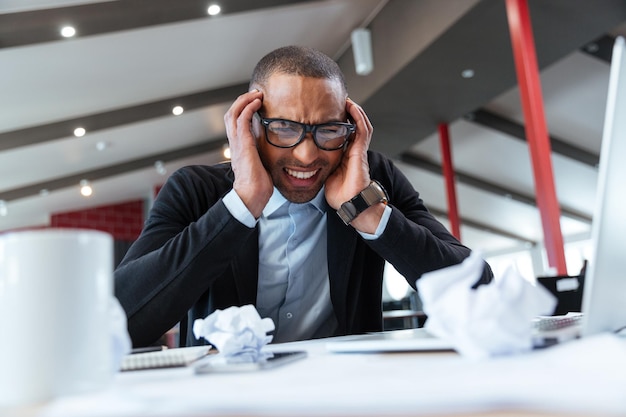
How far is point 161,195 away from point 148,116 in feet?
17.5

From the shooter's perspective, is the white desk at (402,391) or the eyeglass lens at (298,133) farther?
the eyeglass lens at (298,133)

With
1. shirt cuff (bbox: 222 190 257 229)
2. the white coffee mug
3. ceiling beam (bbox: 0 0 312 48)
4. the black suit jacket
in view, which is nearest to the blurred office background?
ceiling beam (bbox: 0 0 312 48)

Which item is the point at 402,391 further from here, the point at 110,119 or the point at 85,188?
the point at 85,188

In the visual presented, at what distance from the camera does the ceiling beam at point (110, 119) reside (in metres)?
6.04

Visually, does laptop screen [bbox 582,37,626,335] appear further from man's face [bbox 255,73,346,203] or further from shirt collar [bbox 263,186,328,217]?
shirt collar [bbox 263,186,328,217]

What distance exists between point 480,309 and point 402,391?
17 cm

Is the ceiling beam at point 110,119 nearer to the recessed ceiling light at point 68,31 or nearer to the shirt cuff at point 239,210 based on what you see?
the recessed ceiling light at point 68,31

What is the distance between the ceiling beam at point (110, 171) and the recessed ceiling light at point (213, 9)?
153 inches

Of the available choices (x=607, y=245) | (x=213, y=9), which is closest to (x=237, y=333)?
(x=607, y=245)

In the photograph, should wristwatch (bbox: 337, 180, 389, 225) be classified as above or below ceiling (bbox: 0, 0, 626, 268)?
below

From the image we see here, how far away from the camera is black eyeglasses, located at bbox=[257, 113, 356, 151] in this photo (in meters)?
1.19

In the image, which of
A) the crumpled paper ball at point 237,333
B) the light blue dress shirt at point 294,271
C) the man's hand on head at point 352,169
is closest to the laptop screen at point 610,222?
the crumpled paper ball at point 237,333

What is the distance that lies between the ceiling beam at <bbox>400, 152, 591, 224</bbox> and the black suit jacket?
8.89m

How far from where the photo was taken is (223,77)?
6.43m
